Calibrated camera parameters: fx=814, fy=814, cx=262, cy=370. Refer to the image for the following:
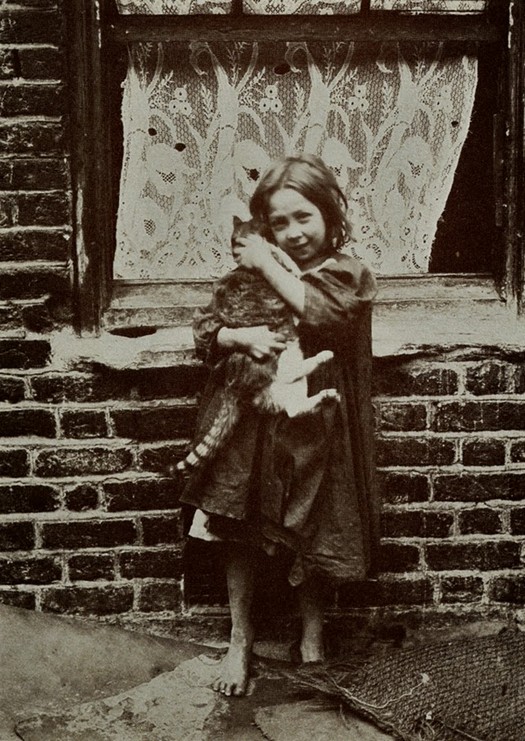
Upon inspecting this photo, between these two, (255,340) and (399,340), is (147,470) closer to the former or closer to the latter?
(255,340)

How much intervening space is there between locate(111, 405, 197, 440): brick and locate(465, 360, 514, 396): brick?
0.90 m

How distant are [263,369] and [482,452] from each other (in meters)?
0.83

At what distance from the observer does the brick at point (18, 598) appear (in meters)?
2.65

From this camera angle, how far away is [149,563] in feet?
8.73

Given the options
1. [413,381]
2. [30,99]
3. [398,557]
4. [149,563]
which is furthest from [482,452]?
[30,99]

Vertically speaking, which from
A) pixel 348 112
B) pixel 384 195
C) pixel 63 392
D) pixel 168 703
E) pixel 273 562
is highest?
pixel 348 112

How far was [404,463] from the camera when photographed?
2.66 metres

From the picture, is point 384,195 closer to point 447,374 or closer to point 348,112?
point 348,112

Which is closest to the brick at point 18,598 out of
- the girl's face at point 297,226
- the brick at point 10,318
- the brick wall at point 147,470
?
the brick wall at point 147,470

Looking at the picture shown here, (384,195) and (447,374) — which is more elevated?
(384,195)

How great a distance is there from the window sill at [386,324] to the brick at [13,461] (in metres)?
0.32

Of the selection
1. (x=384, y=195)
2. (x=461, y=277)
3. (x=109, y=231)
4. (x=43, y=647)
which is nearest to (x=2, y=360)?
(x=109, y=231)

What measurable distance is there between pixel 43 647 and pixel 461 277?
1782mm

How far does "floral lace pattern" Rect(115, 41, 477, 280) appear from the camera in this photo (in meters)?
2.56
